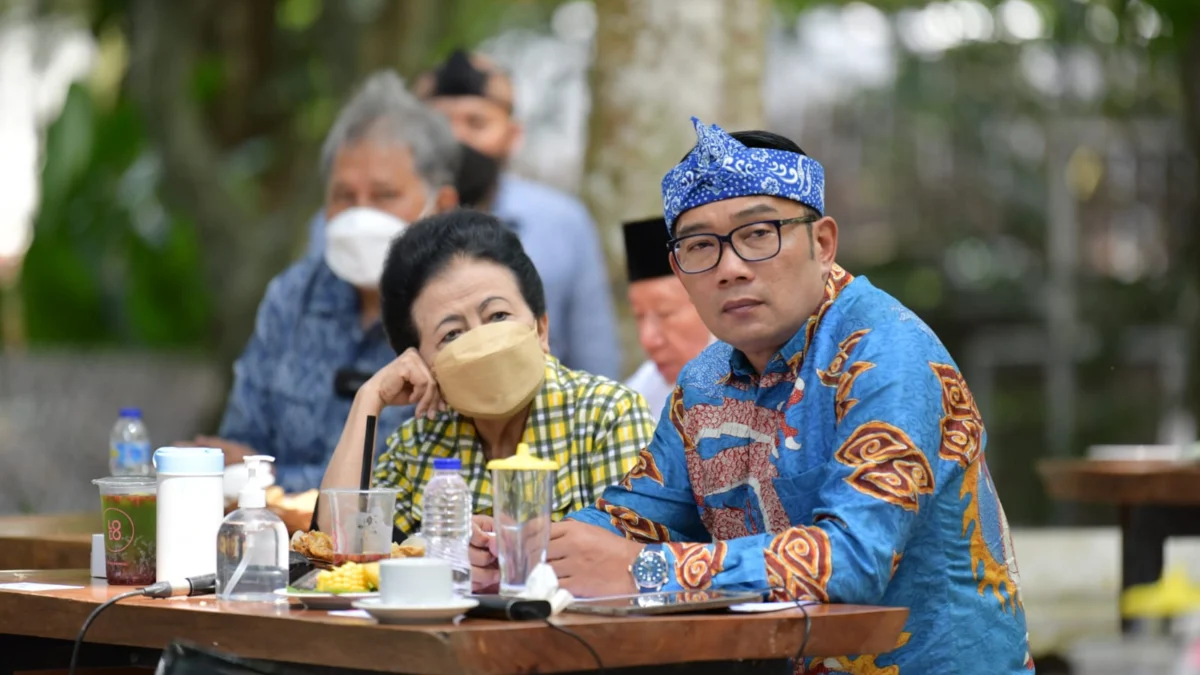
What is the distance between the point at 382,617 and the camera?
7.79 feet

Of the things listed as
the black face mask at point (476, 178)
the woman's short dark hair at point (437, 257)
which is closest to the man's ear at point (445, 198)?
the black face mask at point (476, 178)

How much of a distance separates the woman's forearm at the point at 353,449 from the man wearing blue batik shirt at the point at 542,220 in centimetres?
228

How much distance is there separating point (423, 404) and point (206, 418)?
25.6ft

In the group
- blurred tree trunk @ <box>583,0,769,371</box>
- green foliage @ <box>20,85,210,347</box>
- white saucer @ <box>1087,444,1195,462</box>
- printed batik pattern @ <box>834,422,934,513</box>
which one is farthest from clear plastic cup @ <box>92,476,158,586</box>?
green foliage @ <box>20,85,210,347</box>

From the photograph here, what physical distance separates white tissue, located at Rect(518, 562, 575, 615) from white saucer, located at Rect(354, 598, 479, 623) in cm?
13

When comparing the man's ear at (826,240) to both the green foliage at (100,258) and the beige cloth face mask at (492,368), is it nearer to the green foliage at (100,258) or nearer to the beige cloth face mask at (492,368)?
the beige cloth face mask at (492,368)

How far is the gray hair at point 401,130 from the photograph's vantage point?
5.25m

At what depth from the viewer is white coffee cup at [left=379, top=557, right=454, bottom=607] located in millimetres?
2395

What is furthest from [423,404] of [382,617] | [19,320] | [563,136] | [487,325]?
[563,136]

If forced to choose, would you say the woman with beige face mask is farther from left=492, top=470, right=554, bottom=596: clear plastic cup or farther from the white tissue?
the white tissue

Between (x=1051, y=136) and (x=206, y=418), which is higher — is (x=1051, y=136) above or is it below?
above

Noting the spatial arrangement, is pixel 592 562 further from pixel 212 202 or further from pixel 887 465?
pixel 212 202

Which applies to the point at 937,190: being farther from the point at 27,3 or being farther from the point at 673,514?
the point at 673,514

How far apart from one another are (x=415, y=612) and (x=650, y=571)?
50 cm
